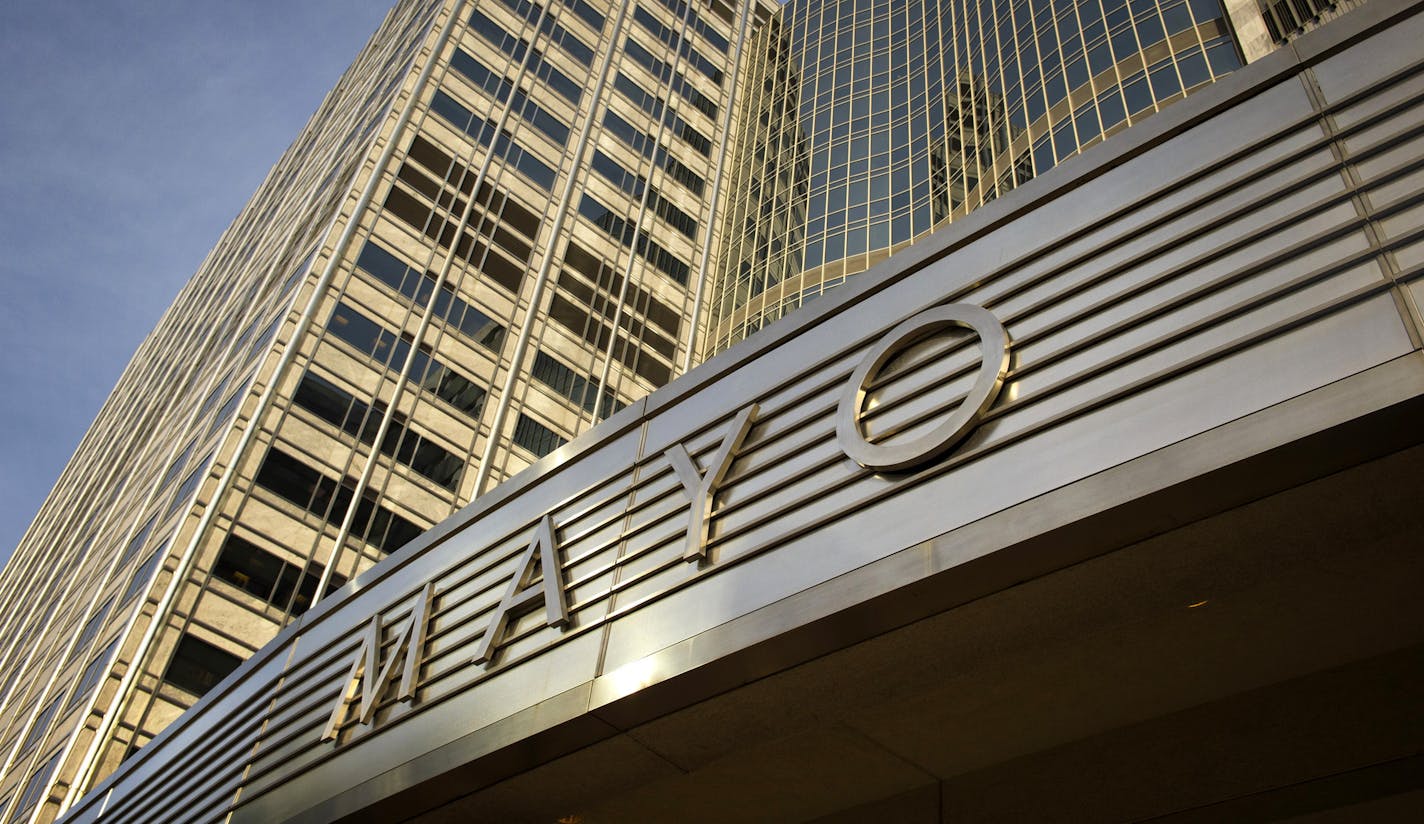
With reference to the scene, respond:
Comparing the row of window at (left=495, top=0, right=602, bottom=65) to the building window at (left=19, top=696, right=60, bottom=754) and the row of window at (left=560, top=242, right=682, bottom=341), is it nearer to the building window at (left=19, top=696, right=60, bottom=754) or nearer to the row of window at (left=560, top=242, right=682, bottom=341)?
the row of window at (left=560, top=242, right=682, bottom=341)

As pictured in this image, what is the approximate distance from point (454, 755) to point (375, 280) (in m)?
21.8

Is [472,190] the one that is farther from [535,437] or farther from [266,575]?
[266,575]

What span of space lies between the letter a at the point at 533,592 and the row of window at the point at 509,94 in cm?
2846

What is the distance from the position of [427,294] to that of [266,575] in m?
9.78

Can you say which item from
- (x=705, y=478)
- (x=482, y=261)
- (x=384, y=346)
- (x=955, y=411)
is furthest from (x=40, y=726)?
(x=955, y=411)

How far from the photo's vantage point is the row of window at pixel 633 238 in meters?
38.8

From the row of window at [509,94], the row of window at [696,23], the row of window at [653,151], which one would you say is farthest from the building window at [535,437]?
the row of window at [696,23]

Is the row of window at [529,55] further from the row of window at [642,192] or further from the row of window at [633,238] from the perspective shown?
the row of window at [633,238]

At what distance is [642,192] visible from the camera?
41500 mm

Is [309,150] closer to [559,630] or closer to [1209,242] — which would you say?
[559,630]

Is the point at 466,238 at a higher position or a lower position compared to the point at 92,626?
higher

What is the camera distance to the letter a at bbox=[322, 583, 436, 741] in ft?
42.8

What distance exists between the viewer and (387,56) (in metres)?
44.9

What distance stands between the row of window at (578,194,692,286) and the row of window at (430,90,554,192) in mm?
1511
